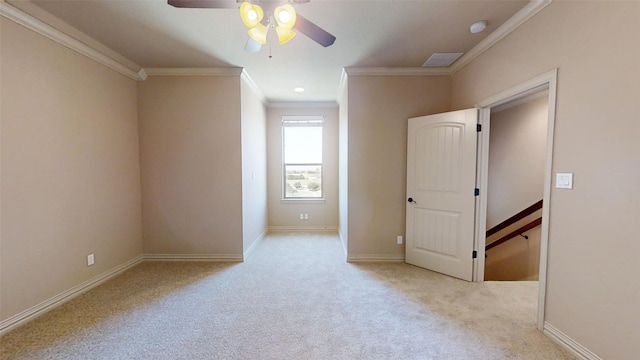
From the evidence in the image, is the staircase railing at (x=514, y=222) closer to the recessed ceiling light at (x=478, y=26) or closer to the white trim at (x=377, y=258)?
the white trim at (x=377, y=258)

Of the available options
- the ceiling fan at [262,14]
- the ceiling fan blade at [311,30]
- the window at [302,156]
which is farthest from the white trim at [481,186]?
the window at [302,156]

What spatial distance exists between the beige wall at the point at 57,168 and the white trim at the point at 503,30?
4.18 meters

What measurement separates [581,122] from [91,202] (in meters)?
4.45

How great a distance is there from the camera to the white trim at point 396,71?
331 centimetres

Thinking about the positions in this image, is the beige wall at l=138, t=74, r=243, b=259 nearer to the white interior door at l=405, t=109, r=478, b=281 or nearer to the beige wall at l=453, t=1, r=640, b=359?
the white interior door at l=405, t=109, r=478, b=281

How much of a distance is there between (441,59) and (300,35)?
1752mm

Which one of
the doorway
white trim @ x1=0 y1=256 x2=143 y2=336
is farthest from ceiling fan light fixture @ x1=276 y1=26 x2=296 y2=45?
the doorway

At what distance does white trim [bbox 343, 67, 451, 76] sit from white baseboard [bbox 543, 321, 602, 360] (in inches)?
115

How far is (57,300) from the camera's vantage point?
2359 mm

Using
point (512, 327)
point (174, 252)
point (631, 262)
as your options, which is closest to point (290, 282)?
point (174, 252)

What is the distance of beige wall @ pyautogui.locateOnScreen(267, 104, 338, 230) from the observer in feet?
16.6

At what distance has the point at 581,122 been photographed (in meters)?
1.70

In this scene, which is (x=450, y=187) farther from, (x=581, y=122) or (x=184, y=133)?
(x=184, y=133)

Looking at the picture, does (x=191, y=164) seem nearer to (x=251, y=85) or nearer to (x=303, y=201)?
(x=251, y=85)
